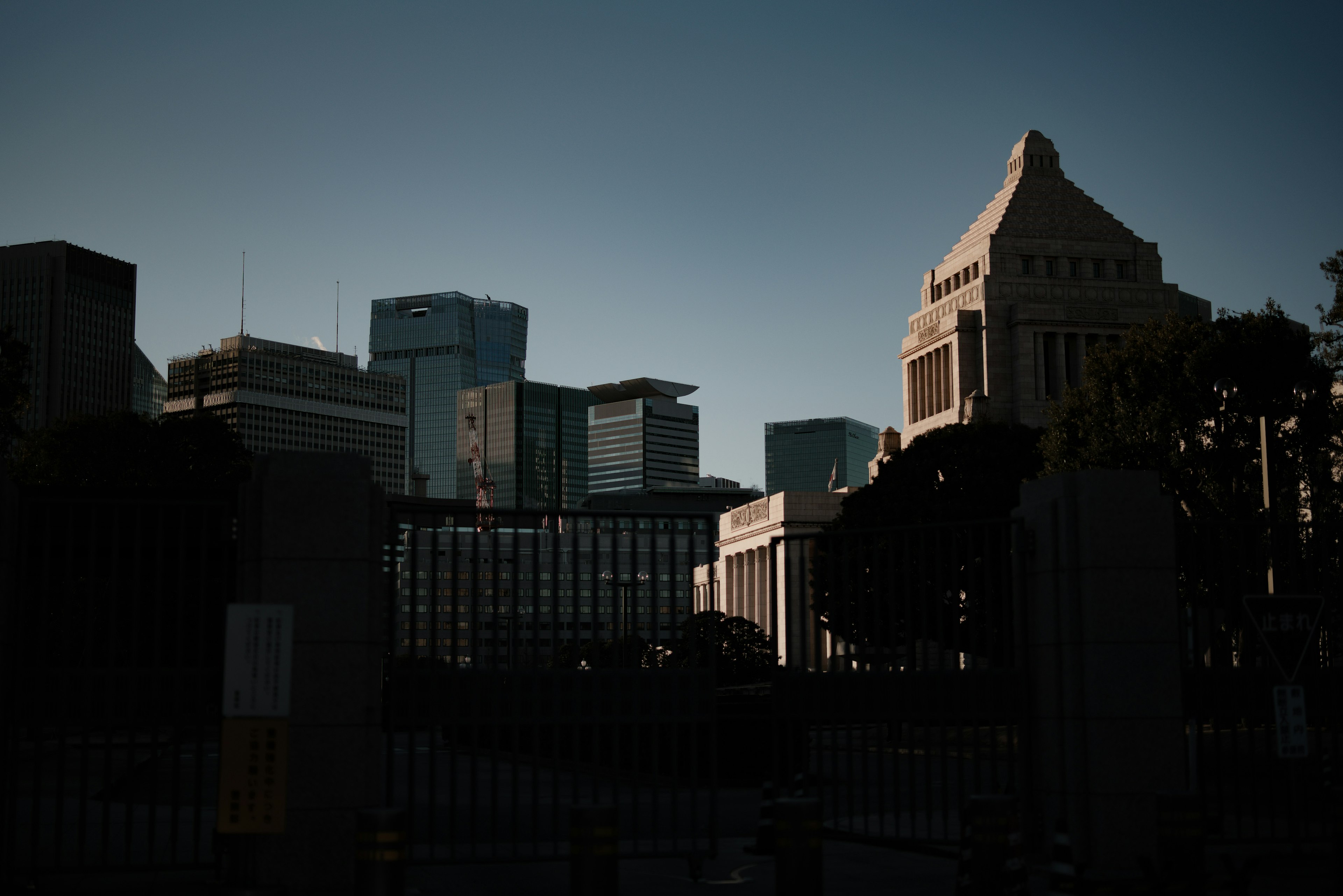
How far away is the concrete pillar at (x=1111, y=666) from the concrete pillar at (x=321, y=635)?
6589 mm

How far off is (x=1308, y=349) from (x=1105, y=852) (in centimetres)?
3181

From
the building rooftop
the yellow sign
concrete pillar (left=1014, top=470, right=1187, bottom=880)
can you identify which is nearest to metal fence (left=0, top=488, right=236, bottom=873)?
the yellow sign

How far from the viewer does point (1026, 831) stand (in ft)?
44.1

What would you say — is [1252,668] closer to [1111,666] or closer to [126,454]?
[1111,666]

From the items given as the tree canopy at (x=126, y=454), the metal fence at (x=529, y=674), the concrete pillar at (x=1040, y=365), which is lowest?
the metal fence at (x=529, y=674)

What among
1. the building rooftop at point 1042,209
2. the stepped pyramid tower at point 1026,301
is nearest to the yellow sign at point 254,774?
the stepped pyramid tower at point 1026,301

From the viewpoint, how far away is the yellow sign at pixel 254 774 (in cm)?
1108

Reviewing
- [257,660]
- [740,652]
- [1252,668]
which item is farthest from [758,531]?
[257,660]

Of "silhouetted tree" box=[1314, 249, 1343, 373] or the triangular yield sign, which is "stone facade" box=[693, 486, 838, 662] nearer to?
"silhouetted tree" box=[1314, 249, 1343, 373]

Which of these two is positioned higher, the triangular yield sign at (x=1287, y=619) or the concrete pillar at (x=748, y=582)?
the concrete pillar at (x=748, y=582)

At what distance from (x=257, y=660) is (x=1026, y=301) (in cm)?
9768

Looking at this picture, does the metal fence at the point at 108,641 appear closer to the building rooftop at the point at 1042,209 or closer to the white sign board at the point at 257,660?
the white sign board at the point at 257,660

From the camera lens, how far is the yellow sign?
436 inches

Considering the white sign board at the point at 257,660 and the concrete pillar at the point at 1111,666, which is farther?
the concrete pillar at the point at 1111,666
